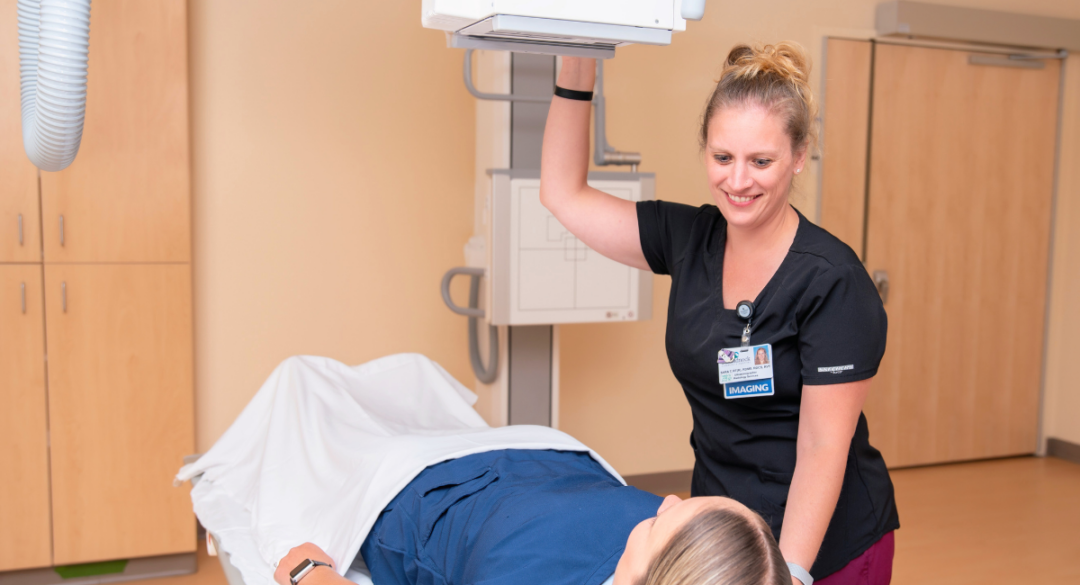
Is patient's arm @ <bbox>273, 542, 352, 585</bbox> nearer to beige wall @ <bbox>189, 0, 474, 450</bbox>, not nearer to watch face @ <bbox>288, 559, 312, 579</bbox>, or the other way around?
watch face @ <bbox>288, 559, 312, 579</bbox>

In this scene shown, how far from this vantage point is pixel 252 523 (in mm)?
1775

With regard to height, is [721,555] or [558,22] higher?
[558,22]

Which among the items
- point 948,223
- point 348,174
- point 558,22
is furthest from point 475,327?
point 948,223

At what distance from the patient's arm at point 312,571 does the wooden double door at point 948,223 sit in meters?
2.81

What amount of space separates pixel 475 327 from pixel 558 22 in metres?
2.15

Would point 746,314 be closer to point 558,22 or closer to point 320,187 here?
point 558,22

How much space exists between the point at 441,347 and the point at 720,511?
2374 millimetres

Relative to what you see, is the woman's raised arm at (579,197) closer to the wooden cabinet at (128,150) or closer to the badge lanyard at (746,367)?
the badge lanyard at (746,367)

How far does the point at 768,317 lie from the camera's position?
3.70 feet

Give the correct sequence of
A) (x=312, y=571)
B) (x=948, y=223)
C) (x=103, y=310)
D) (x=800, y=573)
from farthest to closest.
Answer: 1. (x=948, y=223)
2. (x=103, y=310)
3. (x=312, y=571)
4. (x=800, y=573)

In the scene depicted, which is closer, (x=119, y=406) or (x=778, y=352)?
→ (x=778, y=352)

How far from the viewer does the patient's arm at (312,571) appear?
1.41 meters

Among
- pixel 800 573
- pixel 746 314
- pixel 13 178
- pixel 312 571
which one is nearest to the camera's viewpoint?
pixel 800 573

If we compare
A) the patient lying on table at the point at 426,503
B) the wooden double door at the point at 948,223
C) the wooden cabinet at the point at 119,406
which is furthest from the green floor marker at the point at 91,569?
the wooden double door at the point at 948,223
